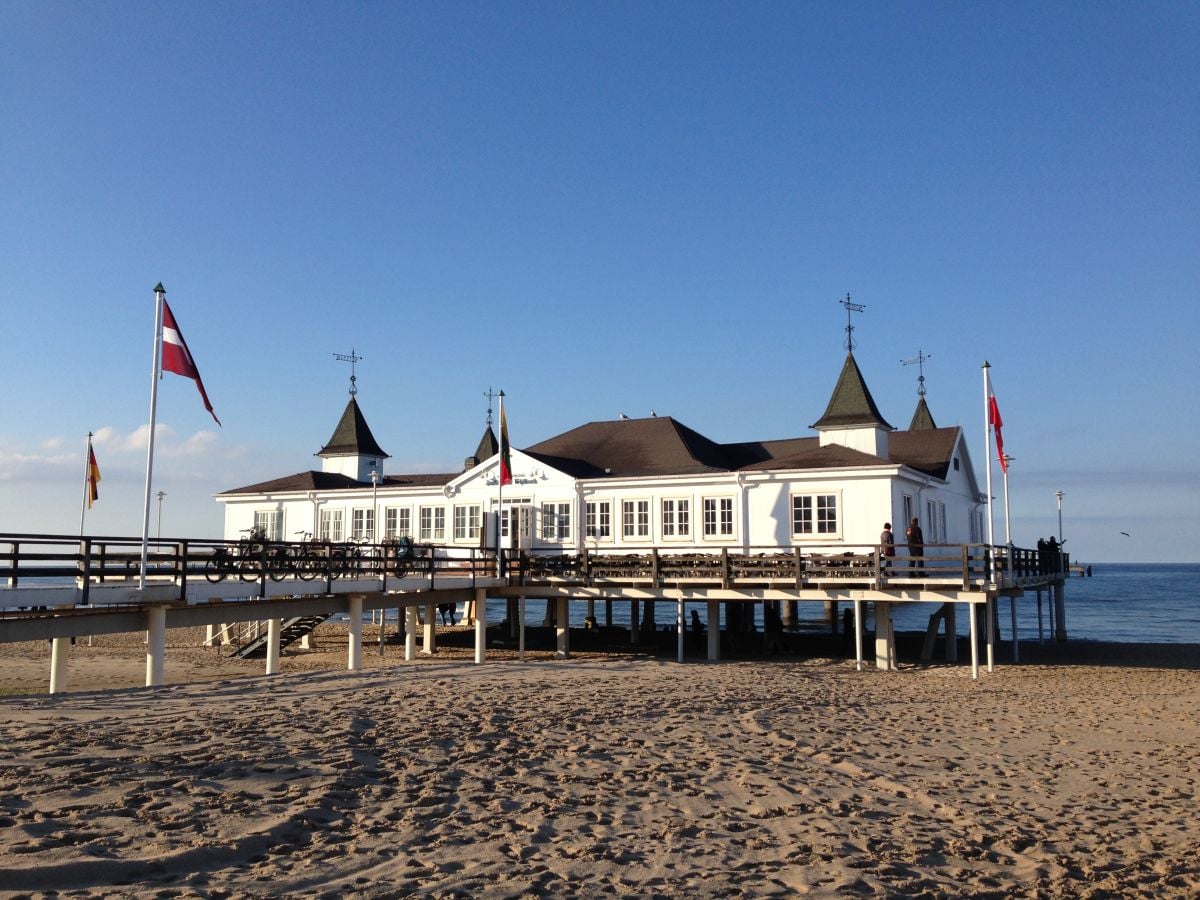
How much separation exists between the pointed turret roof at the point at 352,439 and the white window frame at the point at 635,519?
12.1 metres

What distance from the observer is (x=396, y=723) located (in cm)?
1151

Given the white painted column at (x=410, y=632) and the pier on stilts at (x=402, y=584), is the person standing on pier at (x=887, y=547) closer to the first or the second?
the pier on stilts at (x=402, y=584)

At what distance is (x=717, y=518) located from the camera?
95.7 ft

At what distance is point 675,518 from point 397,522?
9529 millimetres

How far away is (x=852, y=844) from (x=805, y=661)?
19.2 metres

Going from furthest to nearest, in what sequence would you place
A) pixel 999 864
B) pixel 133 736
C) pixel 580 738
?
pixel 580 738 → pixel 133 736 → pixel 999 864

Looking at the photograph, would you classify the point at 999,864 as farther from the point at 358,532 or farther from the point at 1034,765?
the point at 358,532

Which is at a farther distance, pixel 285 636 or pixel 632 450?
pixel 632 450

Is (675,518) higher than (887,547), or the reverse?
(675,518)

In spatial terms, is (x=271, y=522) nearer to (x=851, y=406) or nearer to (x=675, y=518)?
(x=675, y=518)

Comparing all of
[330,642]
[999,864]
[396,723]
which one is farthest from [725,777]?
[330,642]

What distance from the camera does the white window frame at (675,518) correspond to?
29516 millimetres

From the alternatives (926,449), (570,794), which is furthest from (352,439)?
(570,794)

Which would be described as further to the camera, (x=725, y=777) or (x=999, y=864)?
(x=725, y=777)
